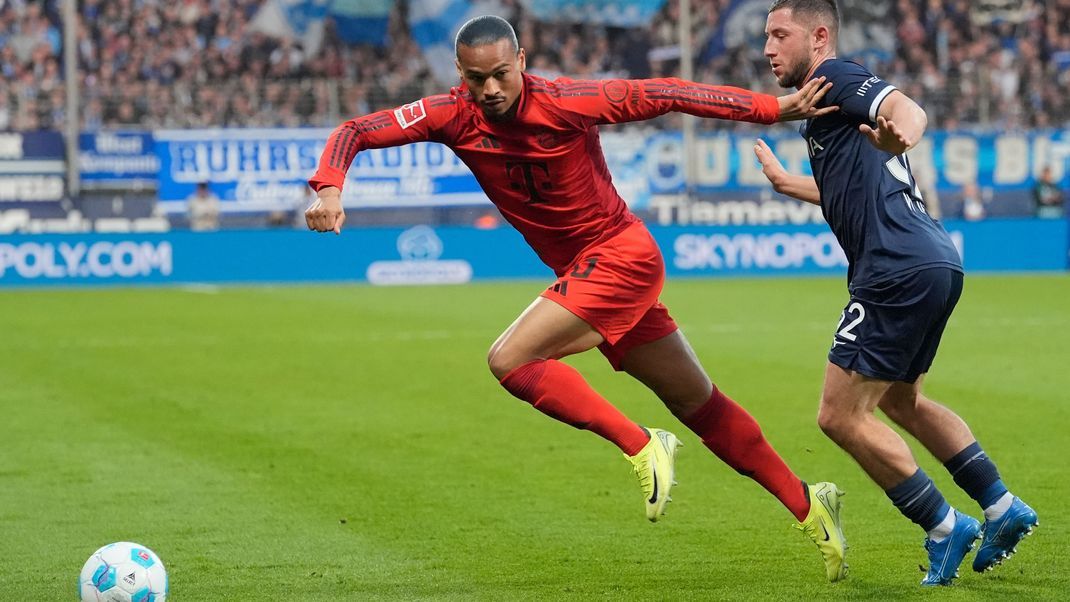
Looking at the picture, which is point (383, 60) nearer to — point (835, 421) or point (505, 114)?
point (505, 114)

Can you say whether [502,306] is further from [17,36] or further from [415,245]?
[17,36]

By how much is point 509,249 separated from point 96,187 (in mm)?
7413

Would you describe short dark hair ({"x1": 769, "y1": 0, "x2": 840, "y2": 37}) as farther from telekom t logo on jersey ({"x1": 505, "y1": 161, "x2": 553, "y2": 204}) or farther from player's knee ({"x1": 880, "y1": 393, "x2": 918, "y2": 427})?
player's knee ({"x1": 880, "y1": 393, "x2": 918, "y2": 427})

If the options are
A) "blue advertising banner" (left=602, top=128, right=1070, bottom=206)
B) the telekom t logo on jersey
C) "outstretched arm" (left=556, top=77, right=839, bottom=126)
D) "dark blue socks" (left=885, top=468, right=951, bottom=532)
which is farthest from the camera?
"blue advertising banner" (left=602, top=128, right=1070, bottom=206)

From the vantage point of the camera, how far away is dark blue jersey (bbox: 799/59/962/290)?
17.0 feet

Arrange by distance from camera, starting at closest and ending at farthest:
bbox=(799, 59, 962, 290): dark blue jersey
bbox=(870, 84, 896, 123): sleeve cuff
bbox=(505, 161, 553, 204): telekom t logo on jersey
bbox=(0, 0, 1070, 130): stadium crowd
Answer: bbox=(870, 84, 896, 123): sleeve cuff
bbox=(799, 59, 962, 290): dark blue jersey
bbox=(505, 161, 553, 204): telekom t logo on jersey
bbox=(0, 0, 1070, 130): stadium crowd

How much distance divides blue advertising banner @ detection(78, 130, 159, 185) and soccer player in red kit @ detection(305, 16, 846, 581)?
21278 millimetres

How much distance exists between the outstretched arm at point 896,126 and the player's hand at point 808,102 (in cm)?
25

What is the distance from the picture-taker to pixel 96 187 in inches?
1030

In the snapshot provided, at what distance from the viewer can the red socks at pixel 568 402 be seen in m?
5.50

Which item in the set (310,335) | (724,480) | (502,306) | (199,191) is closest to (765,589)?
(724,480)

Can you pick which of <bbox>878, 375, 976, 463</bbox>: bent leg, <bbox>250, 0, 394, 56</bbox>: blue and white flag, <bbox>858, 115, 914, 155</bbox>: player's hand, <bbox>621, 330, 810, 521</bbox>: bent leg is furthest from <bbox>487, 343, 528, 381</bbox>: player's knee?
<bbox>250, 0, 394, 56</bbox>: blue and white flag

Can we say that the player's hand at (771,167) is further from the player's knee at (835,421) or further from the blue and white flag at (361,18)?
the blue and white flag at (361,18)

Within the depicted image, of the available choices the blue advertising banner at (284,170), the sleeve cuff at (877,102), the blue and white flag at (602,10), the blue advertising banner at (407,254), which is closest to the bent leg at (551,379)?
the sleeve cuff at (877,102)
